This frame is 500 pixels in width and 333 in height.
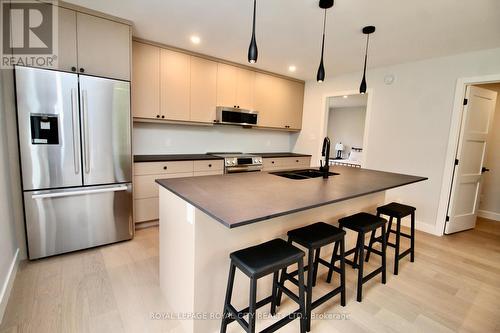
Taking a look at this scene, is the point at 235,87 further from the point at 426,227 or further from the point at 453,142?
the point at 426,227

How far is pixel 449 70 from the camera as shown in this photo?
319 cm

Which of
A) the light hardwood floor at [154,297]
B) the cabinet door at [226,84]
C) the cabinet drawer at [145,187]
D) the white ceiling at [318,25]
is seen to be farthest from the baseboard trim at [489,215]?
the cabinet drawer at [145,187]

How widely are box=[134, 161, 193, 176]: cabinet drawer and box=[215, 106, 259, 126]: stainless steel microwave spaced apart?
3.13 feet

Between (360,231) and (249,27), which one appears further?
(249,27)

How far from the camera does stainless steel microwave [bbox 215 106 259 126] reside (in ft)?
12.7

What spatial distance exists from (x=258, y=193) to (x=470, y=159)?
3593 millimetres

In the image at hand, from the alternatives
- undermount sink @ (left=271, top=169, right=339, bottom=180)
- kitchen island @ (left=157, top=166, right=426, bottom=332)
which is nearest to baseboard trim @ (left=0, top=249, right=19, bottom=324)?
kitchen island @ (left=157, top=166, right=426, bottom=332)

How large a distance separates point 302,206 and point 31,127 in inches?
97.3

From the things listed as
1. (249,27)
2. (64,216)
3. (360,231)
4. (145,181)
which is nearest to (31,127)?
(64,216)

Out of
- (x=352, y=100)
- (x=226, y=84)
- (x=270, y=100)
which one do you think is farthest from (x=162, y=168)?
(x=352, y=100)

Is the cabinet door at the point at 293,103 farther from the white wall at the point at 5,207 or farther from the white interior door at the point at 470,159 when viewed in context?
the white wall at the point at 5,207

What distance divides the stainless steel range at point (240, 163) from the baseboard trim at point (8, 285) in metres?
2.53

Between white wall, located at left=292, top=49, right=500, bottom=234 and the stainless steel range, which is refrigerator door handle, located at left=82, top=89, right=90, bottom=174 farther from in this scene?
white wall, located at left=292, top=49, right=500, bottom=234

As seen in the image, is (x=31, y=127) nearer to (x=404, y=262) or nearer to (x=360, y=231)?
(x=360, y=231)
